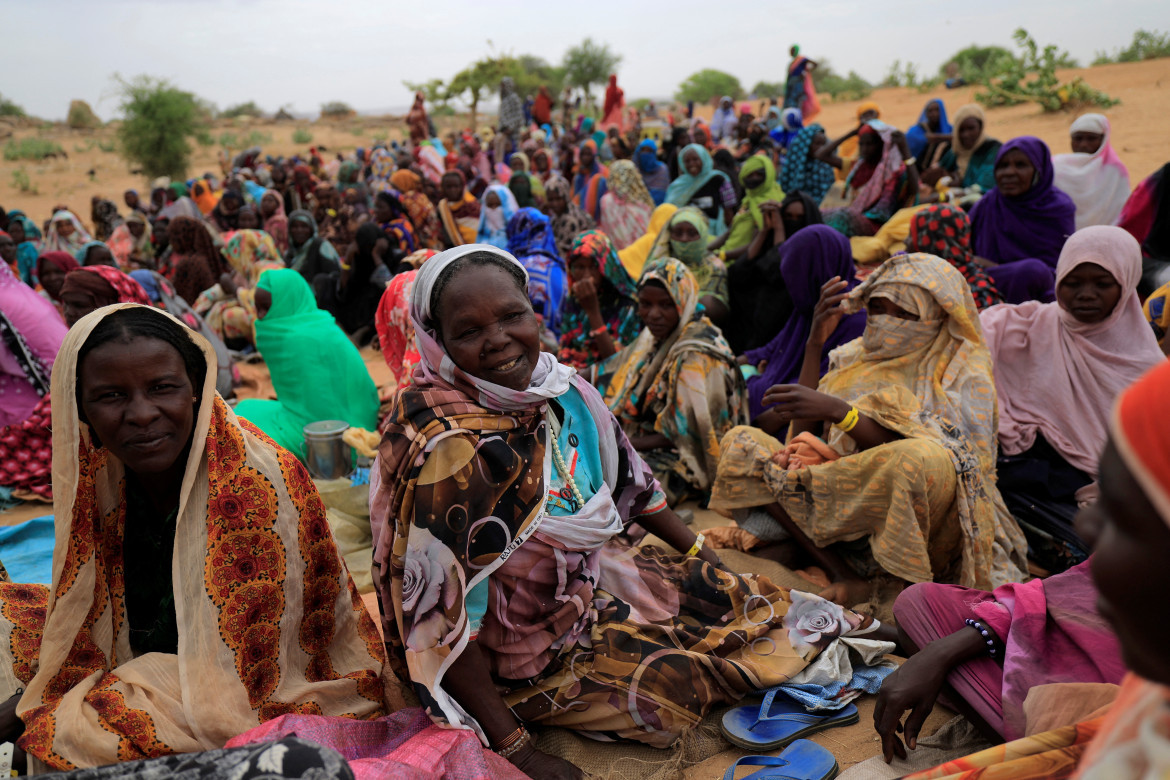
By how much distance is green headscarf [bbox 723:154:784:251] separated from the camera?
8281 mm

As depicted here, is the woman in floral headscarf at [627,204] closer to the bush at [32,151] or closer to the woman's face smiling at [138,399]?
the woman's face smiling at [138,399]

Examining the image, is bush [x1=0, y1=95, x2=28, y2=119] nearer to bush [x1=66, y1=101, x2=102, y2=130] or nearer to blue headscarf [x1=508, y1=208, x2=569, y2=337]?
bush [x1=66, y1=101, x2=102, y2=130]

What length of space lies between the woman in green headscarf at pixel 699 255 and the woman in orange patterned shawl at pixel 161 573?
4277mm

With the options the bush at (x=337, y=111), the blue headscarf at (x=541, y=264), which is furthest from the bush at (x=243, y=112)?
the blue headscarf at (x=541, y=264)

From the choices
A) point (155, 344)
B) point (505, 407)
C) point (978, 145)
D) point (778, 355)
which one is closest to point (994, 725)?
point (505, 407)

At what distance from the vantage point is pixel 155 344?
2.04 metres

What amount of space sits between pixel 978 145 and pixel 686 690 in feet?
28.9

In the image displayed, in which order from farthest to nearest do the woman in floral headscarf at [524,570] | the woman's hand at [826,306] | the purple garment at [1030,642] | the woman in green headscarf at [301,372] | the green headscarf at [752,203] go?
the green headscarf at [752,203] < the woman in green headscarf at [301,372] < the woman's hand at [826,306] < the woman in floral headscarf at [524,570] < the purple garment at [1030,642]

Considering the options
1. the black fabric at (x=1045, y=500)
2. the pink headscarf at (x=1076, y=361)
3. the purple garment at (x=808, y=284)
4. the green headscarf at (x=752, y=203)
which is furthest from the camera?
the green headscarf at (x=752, y=203)

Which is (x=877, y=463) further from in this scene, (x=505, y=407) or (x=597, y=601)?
(x=505, y=407)

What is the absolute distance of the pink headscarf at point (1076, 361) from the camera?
3.60 meters

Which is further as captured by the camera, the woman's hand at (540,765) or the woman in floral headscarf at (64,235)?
the woman in floral headscarf at (64,235)

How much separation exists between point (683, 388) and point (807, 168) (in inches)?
279

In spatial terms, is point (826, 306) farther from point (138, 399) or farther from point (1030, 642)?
point (138, 399)
